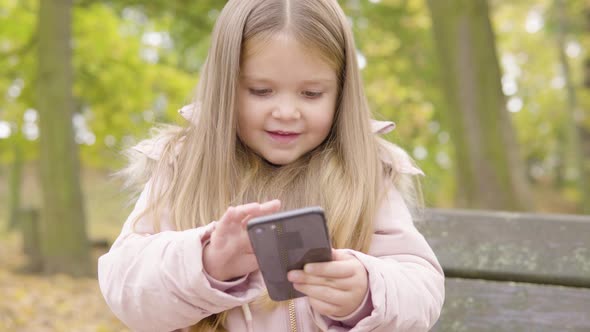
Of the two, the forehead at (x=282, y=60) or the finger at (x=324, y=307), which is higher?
the forehead at (x=282, y=60)

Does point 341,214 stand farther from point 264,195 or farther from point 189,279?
point 189,279

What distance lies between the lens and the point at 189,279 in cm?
163

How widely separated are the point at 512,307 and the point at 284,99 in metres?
0.97

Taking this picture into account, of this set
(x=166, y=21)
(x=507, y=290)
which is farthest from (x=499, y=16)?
(x=507, y=290)

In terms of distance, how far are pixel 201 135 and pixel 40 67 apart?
832 cm

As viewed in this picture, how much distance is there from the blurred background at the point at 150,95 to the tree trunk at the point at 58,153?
16mm

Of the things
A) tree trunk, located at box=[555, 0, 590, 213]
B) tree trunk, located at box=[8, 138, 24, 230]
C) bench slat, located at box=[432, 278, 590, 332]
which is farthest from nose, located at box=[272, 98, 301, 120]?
tree trunk, located at box=[8, 138, 24, 230]

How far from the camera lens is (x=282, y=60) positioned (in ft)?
6.13

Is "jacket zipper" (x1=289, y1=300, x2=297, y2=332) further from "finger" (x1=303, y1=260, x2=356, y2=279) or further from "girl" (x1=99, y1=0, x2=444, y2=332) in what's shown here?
"finger" (x1=303, y1=260, x2=356, y2=279)

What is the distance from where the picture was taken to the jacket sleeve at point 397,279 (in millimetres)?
1635

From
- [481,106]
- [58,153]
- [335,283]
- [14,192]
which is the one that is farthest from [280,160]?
[14,192]

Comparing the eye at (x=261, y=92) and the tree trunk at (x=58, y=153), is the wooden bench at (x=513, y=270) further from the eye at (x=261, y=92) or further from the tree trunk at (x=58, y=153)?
the tree trunk at (x=58, y=153)

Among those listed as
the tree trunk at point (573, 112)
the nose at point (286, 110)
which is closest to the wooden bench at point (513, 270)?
the nose at point (286, 110)

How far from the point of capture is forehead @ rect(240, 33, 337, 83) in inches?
73.5
